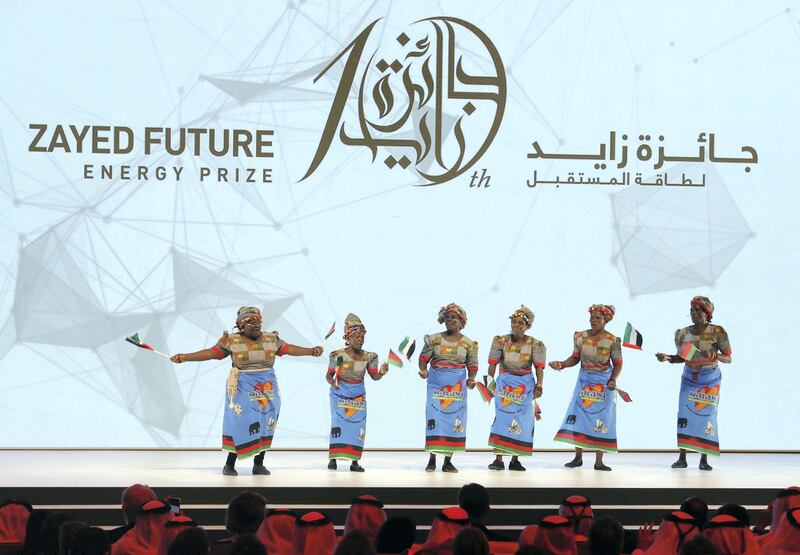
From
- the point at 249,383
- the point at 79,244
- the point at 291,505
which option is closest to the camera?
the point at 291,505

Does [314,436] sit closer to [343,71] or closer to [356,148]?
[356,148]

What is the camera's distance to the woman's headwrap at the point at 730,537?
4.38m

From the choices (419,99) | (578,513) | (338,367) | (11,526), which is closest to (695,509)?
(578,513)

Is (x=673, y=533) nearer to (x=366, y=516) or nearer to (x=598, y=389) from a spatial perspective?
(x=366, y=516)

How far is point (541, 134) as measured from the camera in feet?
32.4

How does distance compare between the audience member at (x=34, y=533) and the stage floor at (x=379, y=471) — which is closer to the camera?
the audience member at (x=34, y=533)

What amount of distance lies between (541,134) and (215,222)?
266cm

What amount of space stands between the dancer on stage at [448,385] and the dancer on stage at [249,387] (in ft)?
3.01

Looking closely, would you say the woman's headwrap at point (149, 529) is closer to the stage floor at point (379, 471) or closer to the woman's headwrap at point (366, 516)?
the woman's headwrap at point (366, 516)

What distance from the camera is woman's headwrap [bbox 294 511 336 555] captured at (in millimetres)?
4434

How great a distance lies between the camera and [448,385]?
8344mm

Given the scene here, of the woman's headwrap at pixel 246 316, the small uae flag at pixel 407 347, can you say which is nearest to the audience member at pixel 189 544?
the woman's headwrap at pixel 246 316

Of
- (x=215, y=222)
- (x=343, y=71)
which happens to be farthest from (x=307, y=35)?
(x=215, y=222)

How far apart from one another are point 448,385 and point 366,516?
339cm
